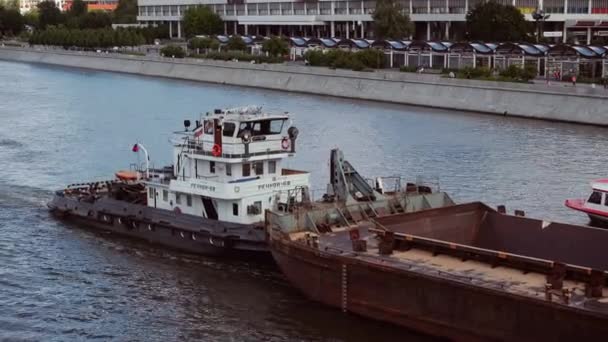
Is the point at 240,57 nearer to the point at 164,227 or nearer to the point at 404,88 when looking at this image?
the point at 404,88

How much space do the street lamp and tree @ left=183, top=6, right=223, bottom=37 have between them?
50542mm

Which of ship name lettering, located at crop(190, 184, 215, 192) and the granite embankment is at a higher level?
ship name lettering, located at crop(190, 184, 215, 192)

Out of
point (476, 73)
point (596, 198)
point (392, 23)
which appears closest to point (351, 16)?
point (392, 23)

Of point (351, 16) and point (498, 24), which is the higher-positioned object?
point (351, 16)

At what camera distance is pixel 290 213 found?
26078mm

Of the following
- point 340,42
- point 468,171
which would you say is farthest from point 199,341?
point 340,42

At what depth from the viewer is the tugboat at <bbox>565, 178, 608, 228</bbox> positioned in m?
31.1

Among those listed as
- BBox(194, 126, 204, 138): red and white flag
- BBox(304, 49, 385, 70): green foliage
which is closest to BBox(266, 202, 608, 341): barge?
BBox(194, 126, 204, 138): red and white flag

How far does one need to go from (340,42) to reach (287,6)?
34911mm

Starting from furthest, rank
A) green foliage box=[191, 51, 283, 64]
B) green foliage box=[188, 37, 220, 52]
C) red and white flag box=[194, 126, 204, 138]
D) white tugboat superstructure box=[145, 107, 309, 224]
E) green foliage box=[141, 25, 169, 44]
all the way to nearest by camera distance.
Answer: green foliage box=[141, 25, 169, 44] < green foliage box=[188, 37, 220, 52] < green foliage box=[191, 51, 283, 64] < red and white flag box=[194, 126, 204, 138] < white tugboat superstructure box=[145, 107, 309, 224]

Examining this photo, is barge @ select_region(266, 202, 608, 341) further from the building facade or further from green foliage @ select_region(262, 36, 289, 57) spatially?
green foliage @ select_region(262, 36, 289, 57)

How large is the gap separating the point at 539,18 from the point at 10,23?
10437cm

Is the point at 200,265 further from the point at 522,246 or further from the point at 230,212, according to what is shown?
the point at 522,246

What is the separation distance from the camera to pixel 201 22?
134 metres
